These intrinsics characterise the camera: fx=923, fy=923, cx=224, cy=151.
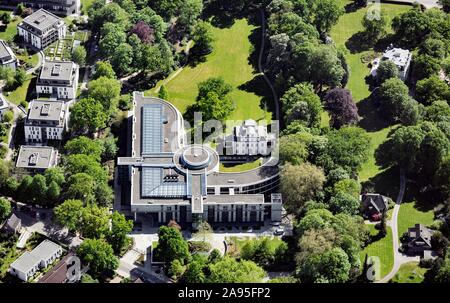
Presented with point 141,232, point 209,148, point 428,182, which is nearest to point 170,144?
point 209,148

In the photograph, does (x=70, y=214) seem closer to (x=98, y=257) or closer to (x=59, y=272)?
(x=98, y=257)

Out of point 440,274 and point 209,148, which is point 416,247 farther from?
point 209,148

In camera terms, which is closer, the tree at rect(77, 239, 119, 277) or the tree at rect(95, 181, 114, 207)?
the tree at rect(77, 239, 119, 277)

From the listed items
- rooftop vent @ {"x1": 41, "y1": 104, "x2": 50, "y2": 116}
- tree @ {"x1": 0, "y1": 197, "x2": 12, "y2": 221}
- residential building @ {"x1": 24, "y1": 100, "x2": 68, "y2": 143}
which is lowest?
tree @ {"x1": 0, "y1": 197, "x2": 12, "y2": 221}

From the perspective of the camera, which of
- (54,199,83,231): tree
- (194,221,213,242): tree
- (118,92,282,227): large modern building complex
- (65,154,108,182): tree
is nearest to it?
(54,199,83,231): tree

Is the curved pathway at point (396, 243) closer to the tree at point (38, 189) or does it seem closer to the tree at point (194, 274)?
the tree at point (194, 274)

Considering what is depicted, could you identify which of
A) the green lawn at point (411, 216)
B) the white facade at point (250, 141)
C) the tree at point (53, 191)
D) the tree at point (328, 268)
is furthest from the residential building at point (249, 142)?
the tree at point (328, 268)

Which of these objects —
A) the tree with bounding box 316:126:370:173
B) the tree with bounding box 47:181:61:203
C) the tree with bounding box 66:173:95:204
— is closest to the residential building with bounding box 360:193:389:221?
the tree with bounding box 316:126:370:173

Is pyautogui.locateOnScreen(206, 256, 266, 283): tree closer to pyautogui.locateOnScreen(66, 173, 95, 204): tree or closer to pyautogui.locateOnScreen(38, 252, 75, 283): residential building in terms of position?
pyautogui.locateOnScreen(38, 252, 75, 283): residential building
